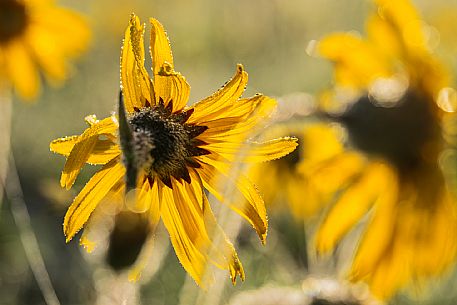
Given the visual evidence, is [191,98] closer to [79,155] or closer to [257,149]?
[257,149]

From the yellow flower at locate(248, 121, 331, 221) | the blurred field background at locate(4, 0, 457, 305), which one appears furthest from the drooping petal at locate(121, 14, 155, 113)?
the yellow flower at locate(248, 121, 331, 221)

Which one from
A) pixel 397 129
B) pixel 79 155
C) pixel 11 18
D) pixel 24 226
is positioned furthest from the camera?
pixel 11 18

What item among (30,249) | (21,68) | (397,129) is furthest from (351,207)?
(21,68)

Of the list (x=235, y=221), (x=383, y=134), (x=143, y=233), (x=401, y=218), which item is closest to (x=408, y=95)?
(x=383, y=134)

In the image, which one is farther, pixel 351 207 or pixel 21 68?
pixel 21 68

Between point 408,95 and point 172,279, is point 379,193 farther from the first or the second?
point 172,279

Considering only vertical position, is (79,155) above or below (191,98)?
above

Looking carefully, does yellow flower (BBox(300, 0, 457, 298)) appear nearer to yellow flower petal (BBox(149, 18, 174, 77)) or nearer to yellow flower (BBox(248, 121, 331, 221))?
yellow flower (BBox(248, 121, 331, 221))
